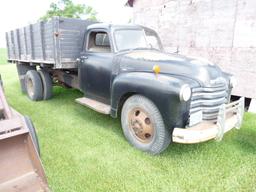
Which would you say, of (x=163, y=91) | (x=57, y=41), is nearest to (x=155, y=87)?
(x=163, y=91)

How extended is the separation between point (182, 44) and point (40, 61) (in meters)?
4.62

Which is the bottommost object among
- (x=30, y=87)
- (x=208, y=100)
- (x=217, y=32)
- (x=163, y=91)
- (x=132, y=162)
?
(x=132, y=162)

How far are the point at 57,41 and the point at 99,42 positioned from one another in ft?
3.28

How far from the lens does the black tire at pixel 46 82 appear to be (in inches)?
251

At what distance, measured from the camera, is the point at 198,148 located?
3732mm

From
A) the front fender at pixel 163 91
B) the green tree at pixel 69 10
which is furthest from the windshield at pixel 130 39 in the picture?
the green tree at pixel 69 10

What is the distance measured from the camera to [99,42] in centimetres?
474

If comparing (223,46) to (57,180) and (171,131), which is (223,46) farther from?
(57,180)

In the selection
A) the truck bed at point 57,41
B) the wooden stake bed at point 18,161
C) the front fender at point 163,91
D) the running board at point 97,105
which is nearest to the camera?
the wooden stake bed at point 18,161

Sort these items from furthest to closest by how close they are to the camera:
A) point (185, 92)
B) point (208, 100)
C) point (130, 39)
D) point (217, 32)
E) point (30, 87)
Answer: point (30, 87) < point (217, 32) < point (130, 39) < point (208, 100) < point (185, 92)

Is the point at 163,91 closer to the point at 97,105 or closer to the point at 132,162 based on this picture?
the point at 132,162

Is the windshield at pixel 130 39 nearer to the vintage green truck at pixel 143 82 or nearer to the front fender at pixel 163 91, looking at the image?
the vintage green truck at pixel 143 82

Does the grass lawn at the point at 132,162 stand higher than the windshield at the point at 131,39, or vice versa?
the windshield at the point at 131,39

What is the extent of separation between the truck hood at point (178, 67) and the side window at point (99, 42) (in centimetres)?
84
